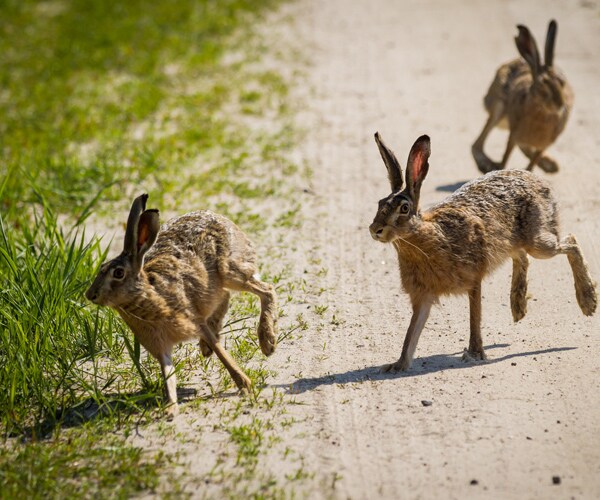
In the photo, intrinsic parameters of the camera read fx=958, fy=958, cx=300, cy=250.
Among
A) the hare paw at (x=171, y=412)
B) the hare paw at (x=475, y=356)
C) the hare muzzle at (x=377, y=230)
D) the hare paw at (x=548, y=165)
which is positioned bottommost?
the hare paw at (x=171, y=412)

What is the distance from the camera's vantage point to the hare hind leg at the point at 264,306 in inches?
221

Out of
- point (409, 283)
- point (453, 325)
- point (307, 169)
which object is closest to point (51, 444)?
point (409, 283)

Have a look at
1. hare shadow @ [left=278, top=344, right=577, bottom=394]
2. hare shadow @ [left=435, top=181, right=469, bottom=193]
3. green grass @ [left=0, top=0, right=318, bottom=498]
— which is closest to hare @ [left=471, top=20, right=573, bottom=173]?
hare shadow @ [left=435, top=181, right=469, bottom=193]

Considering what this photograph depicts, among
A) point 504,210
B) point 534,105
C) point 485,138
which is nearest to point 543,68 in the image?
point 534,105

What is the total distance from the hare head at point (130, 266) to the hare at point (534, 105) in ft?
14.2

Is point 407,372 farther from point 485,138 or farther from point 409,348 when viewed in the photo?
point 485,138

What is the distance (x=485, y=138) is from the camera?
8867 millimetres

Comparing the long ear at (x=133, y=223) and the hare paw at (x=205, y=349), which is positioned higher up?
the long ear at (x=133, y=223)

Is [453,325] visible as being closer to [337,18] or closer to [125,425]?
[125,425]

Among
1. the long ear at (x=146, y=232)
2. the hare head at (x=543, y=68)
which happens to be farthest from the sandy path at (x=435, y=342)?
the long ear at (x=146, y=232)

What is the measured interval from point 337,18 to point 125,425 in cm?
988

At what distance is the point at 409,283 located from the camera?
5672 mm

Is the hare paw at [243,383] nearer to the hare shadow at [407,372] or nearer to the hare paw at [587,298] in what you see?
the hare shadow at [407,372]

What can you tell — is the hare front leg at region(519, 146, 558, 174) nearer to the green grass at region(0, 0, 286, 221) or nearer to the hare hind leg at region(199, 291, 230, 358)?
the green grass at region(0, 0, 286, 221)
